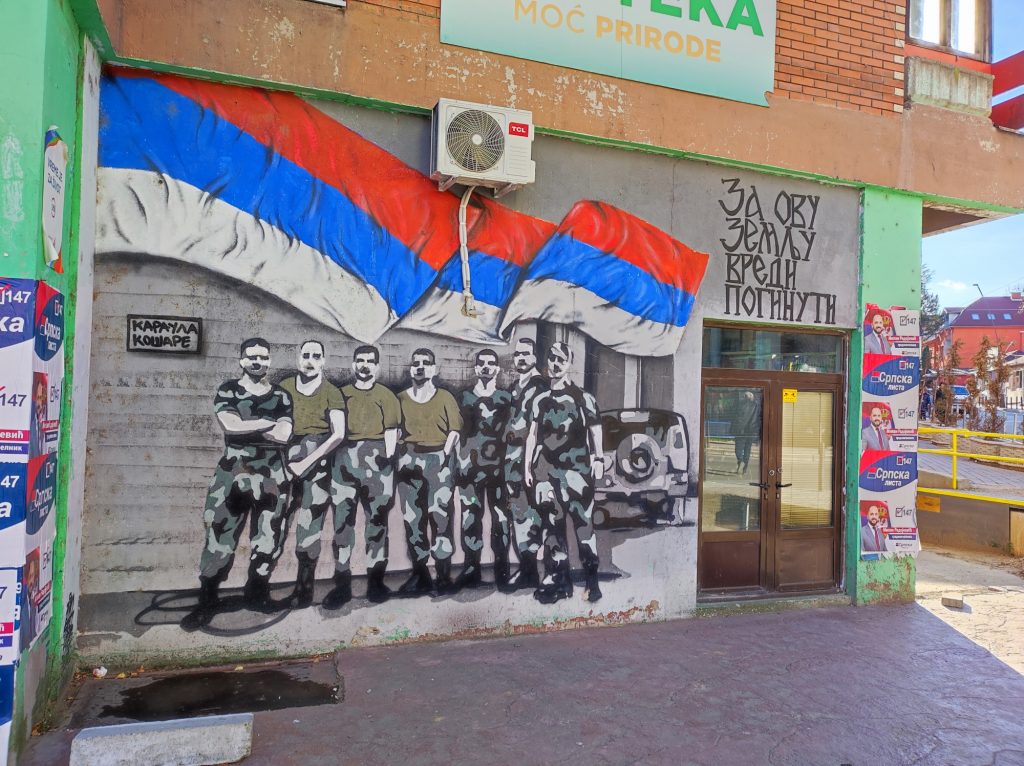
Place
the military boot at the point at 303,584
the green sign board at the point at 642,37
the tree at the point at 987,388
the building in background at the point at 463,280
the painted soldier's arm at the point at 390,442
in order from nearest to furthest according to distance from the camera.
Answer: the building in background at the point at 463,280, the military boot at the point at 303,584, the painted soldier's arm at the point at 390,442, the green sign board at the point at 642,37, the tree at the point at 987,388

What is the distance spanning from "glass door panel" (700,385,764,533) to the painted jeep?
37 cm

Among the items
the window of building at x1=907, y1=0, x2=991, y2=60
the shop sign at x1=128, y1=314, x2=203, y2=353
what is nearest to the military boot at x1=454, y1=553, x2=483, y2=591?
the shop sign at x1=128, y1=314, x2=203, y2=353

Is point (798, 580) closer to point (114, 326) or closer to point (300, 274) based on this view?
point (300, 274)

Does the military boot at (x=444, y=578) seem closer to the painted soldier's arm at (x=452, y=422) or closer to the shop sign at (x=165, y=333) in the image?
the painted soldier's arm at (x=452, y=422)

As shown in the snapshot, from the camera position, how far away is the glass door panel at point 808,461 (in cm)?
650

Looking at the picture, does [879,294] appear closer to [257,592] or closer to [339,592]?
[339,592]

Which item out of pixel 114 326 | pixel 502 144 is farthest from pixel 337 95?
pixel 114 326

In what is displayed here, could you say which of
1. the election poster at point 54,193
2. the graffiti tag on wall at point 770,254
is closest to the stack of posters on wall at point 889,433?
the graffiti tag on wall at point 770,254

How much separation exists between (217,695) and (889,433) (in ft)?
19.3

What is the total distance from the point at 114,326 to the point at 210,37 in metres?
1.96

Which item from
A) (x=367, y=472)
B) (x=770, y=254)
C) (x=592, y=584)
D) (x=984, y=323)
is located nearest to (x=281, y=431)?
(x=367, y=472)

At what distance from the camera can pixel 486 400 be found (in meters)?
5.40

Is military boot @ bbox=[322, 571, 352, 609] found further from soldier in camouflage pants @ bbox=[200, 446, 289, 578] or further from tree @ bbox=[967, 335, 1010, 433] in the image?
tree @ bbox=[967, 335, 1010, 433]

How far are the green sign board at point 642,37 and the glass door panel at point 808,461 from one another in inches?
108
